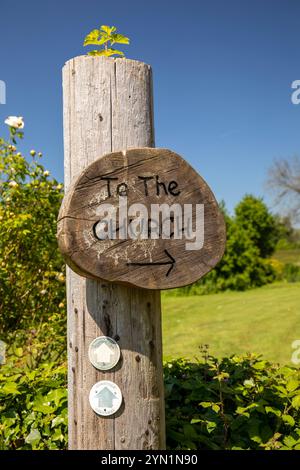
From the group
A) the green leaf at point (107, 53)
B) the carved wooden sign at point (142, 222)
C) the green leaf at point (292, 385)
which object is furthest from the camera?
the green leaf at point (292, 385)

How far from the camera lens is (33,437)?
2750 millimetres

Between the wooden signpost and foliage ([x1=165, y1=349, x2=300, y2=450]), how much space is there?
1.44 feet

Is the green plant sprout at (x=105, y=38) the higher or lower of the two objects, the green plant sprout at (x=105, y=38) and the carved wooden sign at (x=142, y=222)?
the higher

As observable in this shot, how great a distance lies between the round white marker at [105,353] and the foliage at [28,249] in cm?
233

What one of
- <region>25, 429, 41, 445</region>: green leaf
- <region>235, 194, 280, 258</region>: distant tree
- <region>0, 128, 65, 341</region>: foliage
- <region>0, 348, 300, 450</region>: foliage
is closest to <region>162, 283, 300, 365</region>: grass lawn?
<region>0, 128, 65, 341</region>: foliage

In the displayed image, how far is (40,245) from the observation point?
4.66 m

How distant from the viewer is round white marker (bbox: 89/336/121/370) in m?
2.21

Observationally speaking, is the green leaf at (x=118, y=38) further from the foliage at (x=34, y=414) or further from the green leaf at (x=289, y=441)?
the green leaf at (x=289, y=441)

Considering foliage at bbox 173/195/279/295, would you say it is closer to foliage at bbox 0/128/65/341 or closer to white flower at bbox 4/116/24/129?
foliage at bbox 0/128/65/341

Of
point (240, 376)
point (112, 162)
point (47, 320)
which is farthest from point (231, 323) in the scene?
point (112, 162)

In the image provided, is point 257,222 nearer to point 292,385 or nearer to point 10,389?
point 292,385

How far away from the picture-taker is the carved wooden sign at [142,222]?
6.66 ft

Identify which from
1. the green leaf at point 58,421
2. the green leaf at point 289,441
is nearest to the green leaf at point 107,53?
the green leaf at point 58,421
